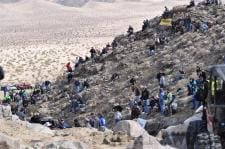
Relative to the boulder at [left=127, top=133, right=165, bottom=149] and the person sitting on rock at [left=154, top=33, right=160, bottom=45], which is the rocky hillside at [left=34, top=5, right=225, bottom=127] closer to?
the person sitting on rock at [left=154, top=33, right=160, bottom=45]

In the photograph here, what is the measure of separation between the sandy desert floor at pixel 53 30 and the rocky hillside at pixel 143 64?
1408 centimetres

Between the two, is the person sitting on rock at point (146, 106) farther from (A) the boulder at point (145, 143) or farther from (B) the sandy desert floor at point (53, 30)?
(B) the sandy desert floor at point (53, 30)

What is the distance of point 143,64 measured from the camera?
37.7 m

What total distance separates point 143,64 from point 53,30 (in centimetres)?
8443

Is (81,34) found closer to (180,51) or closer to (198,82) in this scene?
(180,51)

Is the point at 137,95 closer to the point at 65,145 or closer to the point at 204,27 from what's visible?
the point at 204,27

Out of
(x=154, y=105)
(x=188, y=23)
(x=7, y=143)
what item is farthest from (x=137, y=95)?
(x=7, y=143)

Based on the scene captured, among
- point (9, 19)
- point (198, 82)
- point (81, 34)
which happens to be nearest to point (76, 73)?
point (198, 82)

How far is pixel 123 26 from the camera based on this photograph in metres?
117

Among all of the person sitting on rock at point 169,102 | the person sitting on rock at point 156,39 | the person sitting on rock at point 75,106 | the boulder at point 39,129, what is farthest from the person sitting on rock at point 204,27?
the boulder at point 39,129

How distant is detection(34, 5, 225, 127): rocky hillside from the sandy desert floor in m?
14.1

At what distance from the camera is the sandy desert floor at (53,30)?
65.6 meters

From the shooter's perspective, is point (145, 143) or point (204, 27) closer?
point (145, 143)

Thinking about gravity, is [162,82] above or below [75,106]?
above
